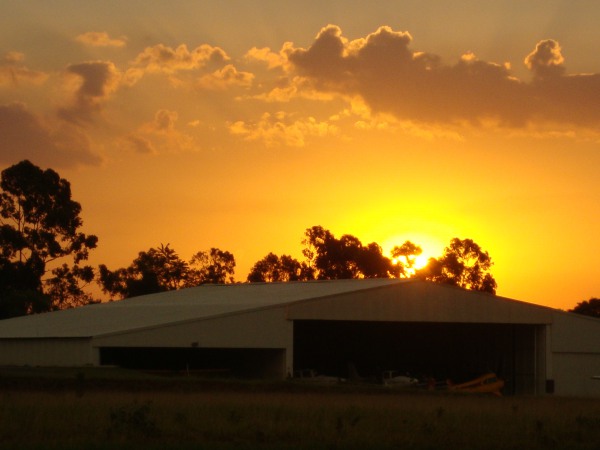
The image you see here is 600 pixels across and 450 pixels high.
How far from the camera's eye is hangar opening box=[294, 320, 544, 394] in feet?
208

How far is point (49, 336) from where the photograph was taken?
5284cm

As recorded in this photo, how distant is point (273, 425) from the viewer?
25.8m

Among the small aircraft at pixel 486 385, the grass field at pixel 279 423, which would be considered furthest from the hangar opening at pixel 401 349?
the grass field at pixel 279 423

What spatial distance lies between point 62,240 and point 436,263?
4444 cm

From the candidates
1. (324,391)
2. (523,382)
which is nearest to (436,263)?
(523,382)

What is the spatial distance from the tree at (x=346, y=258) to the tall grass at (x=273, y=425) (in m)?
85.9

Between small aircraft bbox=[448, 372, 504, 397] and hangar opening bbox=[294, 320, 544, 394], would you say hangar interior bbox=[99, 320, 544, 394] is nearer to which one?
hangar opening bbox=[294, 320, 544, 394]

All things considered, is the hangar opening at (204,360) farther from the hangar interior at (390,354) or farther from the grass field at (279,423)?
the grass field at (279,423)

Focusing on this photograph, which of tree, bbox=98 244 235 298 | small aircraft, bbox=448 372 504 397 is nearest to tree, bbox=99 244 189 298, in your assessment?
tree, bbox=98 244 235 298

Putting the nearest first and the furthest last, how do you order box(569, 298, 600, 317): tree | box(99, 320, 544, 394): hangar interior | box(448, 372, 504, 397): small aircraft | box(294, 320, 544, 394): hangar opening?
box(448, 372, 504, 397): small aircraft
box(99, 320, 544, 394): hangar interior
box(294, 320, 544, 394): hangar opening
box(569, 298, 600, 317): tree

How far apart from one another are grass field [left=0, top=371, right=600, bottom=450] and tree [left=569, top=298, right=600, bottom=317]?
2751 inches

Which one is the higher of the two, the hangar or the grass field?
the hangar

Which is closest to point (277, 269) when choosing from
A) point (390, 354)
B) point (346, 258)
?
point (346, 258)

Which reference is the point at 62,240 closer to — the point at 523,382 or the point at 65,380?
the point at 523,382
